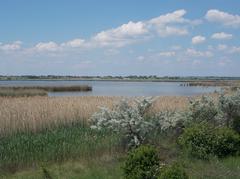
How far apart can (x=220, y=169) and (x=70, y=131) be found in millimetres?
7147

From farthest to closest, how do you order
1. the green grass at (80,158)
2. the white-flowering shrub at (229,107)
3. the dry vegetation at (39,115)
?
the dry vegetation at (39,115) → the white-flowering shrub at (229,107) → the green grass at (80,158)

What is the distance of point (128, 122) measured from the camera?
1127cm

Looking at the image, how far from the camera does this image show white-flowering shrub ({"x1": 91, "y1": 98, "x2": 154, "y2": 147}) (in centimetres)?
1130

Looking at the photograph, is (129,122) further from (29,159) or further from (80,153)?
(29,159)

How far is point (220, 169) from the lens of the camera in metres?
9.30

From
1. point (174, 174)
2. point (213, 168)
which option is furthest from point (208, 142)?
point (174, 174)

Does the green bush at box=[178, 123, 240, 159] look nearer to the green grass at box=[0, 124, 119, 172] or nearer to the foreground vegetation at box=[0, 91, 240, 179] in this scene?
the foreground vegetation at box=[0, 91, 240, 179]

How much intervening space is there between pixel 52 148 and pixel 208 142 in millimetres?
4322

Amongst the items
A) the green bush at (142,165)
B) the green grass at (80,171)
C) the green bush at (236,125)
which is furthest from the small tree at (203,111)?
the green bush at (142,165)

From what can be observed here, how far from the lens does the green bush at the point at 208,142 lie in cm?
1070

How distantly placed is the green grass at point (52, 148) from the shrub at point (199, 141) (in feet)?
6.89

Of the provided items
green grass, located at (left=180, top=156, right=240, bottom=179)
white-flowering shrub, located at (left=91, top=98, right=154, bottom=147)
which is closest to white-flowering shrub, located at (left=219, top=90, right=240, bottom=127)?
green grass, located at (left=180, top=156, right=240, bottom=179)

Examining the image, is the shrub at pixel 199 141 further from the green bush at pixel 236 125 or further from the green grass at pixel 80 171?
the green grass at pixel 80 171

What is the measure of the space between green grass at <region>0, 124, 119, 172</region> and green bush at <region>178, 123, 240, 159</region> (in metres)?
2.17
